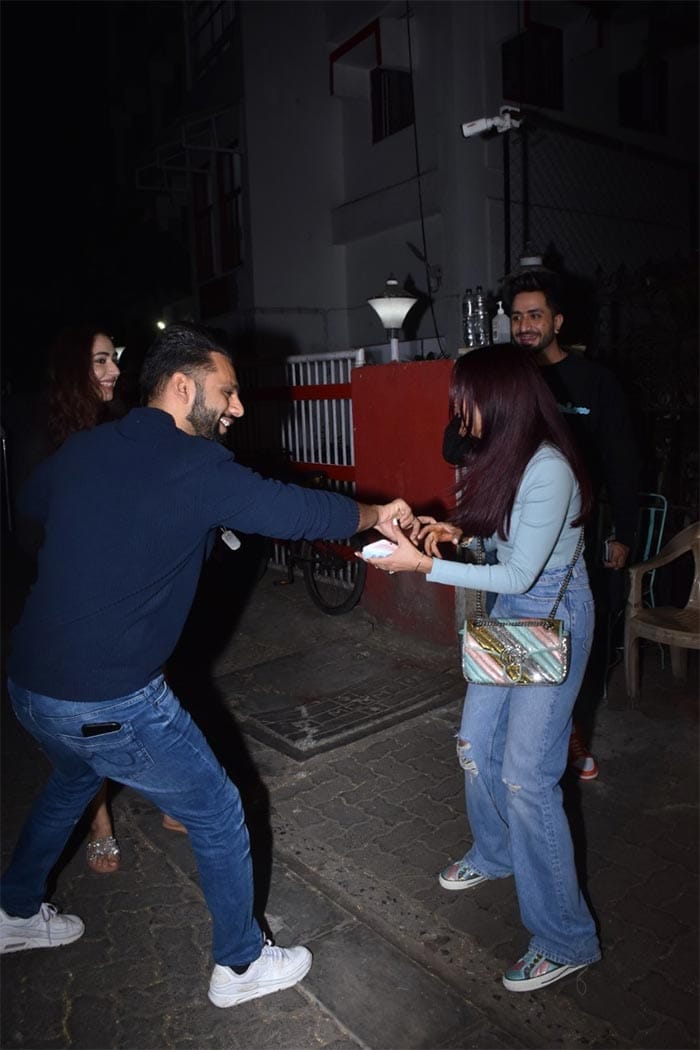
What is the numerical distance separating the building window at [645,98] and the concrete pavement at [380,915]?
43.2 feet

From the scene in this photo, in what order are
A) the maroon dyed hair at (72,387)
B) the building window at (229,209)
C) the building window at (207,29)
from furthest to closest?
the building window at (229,209) < the building window at (207,29) < the maroon dyed hair at (72,387)

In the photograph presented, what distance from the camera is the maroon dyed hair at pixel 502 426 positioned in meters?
2.47

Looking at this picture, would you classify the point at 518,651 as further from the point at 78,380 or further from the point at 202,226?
the point at 202,226

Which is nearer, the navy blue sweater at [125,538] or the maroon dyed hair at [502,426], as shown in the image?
the navy blue sweater at [125,538]

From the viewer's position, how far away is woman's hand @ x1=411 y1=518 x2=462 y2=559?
294cm

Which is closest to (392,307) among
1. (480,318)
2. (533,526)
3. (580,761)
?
(480,318)

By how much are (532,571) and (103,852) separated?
95.5 inches

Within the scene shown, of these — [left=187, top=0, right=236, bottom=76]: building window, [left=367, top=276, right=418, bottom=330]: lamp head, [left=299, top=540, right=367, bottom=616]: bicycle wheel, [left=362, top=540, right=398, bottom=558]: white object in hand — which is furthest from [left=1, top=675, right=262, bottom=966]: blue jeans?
[left=187, top=0, right=236, bottom=76]: building window

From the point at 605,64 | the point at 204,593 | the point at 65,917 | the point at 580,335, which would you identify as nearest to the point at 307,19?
the point at 605,64

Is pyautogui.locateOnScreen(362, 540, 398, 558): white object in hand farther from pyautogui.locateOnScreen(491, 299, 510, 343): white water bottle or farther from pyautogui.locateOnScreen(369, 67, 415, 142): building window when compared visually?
pyautogui.locateOnScreen(369, 67, 415, 142): building window

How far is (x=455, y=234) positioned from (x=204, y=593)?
7339mm

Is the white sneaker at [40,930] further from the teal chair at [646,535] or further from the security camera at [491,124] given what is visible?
the security camera at [491,124]

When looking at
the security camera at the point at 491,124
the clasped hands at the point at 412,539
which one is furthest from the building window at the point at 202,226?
the clasped hands at the point at 412,539

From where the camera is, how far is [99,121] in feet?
75.8
